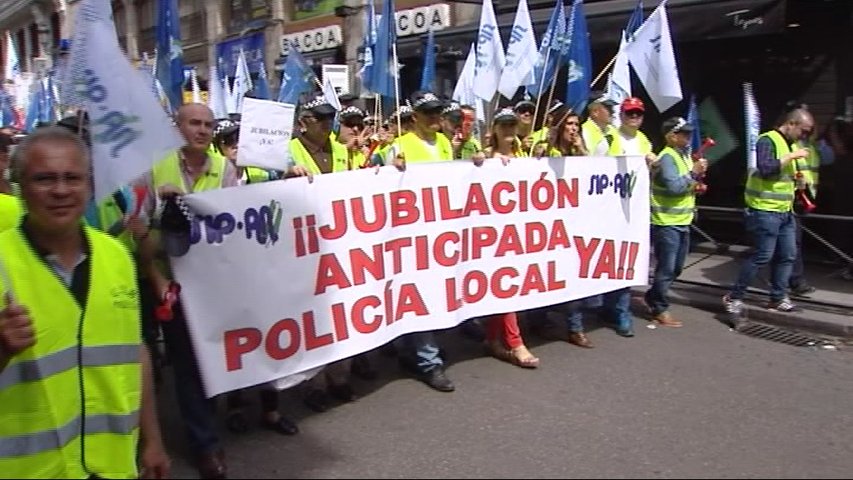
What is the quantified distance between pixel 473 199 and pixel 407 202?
0.52 m

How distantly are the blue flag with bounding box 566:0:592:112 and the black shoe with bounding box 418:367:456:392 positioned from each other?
2323mm

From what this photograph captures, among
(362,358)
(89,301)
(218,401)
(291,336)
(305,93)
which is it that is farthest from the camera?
(305,93)

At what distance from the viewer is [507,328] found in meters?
5.20

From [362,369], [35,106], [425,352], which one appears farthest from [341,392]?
[35,106]

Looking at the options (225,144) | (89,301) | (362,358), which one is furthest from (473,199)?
(89,301)

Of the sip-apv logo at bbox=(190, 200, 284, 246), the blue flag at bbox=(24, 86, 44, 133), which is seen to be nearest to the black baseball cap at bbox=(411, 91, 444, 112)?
the sip-apv logo at bbox=(190, 200, 284, 246)

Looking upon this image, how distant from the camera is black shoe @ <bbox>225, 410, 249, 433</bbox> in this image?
4125mm

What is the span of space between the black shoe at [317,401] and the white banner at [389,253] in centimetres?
40

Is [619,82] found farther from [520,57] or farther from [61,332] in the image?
[61,332]

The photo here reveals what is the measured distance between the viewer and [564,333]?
593 centimetres

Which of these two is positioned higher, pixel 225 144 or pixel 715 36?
pixel 715 36

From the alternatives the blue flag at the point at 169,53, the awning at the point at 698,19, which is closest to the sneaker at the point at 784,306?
the awning at the point at 698,19

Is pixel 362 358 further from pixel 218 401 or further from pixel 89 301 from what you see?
pixel 89 301

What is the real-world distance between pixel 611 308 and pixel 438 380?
1974 mm
